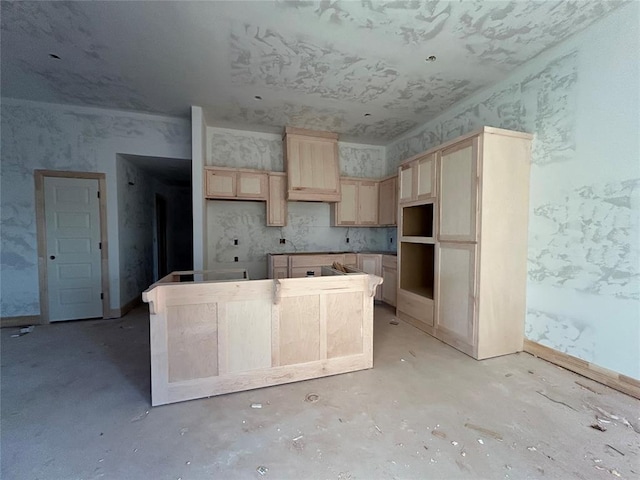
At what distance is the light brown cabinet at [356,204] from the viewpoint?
507cm

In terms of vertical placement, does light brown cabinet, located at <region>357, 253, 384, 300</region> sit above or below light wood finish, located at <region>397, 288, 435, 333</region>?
above

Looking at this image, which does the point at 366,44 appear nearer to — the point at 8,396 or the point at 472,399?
the point at 472,399

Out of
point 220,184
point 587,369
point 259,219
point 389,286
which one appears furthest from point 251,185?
point 587,369

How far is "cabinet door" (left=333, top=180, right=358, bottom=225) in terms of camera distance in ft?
16.6

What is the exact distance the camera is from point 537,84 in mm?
2764

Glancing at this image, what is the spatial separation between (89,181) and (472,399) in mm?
5167

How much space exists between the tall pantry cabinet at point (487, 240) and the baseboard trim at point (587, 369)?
0.17 m

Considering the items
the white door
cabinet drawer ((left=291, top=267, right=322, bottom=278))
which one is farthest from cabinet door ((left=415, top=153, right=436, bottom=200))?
the white door

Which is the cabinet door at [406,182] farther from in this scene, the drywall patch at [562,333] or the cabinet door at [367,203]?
the drywall patch at [562,333]

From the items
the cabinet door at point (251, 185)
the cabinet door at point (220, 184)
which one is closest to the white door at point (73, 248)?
the cabinet door at point (220, 184)

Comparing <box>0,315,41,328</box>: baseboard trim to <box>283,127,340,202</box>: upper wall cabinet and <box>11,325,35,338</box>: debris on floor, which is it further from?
<box>283,127,340,202</box>: upper wall cabinet

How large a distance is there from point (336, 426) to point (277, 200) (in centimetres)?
358

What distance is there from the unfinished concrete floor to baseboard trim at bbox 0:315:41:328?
4.46ft

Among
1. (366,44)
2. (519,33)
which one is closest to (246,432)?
(366,44)
